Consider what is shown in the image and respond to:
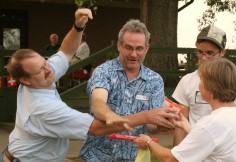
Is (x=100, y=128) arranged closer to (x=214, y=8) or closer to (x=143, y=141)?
(x=143, y=141)

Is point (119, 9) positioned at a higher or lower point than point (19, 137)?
higher

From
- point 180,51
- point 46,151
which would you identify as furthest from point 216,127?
point 180,51

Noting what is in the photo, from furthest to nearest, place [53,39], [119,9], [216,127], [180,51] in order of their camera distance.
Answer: [119,9]
[53,39]
[180,51]
[216,127]

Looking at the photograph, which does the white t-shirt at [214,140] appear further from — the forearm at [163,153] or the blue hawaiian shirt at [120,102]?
the blue hawaiian shirt at [120,102]

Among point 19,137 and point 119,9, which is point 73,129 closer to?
point 19,137

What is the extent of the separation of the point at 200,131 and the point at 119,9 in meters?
19.1

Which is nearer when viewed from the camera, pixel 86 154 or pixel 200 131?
pixel 200 131

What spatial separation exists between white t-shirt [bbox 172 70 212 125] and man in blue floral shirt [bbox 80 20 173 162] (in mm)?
392

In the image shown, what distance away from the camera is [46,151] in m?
3.81

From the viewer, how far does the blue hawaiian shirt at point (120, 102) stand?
409 centimetres

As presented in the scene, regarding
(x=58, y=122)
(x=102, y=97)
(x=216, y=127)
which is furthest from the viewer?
(x=102, y=97)

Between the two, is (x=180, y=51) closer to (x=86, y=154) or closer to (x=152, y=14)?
(x=152, y=14)

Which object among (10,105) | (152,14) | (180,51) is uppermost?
(152,14)

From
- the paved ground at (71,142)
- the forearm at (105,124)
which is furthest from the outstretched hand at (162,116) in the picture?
the paved ground at (71,142)
